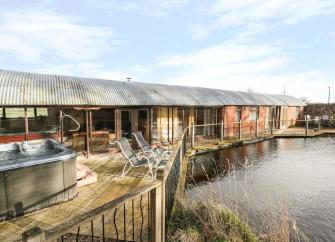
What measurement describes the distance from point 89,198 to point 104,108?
7592 mm

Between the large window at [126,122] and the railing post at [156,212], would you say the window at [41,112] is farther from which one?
the railing post at [156,212]

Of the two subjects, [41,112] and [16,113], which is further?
[41,112]

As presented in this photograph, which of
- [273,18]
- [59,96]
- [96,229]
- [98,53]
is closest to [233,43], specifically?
[273,18]

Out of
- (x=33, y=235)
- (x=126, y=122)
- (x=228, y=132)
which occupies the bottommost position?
(x=228, y=132)

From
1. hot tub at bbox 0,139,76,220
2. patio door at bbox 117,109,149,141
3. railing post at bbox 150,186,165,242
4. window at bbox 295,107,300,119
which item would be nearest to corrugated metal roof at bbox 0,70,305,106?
patio door at bbox 117,109,149,141

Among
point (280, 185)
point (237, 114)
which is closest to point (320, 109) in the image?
point (237, 114)

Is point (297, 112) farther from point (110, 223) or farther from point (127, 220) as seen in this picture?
point (110, 223)

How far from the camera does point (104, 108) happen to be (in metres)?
12.1

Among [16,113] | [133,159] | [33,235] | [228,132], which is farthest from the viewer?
[228,132]

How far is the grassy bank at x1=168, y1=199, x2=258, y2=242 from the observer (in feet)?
12.6

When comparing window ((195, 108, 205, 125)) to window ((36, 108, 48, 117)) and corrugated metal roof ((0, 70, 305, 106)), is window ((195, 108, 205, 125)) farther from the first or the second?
window ((36, 108, 48, 117))

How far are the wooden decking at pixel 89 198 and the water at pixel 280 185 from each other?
6.07 ft

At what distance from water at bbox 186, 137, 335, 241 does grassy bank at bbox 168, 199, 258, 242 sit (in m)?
0.62

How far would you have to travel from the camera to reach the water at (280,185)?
5.23 m
